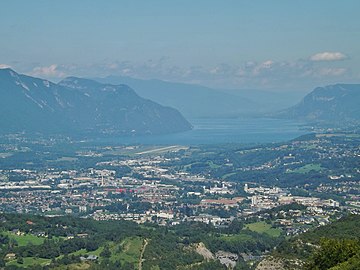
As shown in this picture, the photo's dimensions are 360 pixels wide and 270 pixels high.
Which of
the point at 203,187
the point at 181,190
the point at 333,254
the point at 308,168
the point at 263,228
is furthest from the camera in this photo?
the point at 308,168

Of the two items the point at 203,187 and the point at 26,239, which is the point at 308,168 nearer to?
the point at 203,187

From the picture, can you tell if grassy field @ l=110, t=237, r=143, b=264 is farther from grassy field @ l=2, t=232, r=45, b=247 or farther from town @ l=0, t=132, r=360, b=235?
town @ l=0, t=132, r=360, b=235

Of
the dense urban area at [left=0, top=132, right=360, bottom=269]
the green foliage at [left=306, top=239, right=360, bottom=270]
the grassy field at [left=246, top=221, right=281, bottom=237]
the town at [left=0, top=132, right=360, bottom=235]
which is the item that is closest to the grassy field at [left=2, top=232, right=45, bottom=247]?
the dense urban area at [left=0, top=132, right=360, bottom=269]

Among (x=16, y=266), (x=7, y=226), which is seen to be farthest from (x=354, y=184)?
(x=16, y=266)

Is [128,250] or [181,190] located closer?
[128,250]

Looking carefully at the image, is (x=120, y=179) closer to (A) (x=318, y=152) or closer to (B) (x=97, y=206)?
(B) (x=97, y=206)

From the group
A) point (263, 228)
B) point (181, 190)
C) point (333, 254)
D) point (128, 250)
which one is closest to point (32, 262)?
point (128, 250)

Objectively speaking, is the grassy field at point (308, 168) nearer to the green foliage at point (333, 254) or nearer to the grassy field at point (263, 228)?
the grassy field at point (263, 228)
